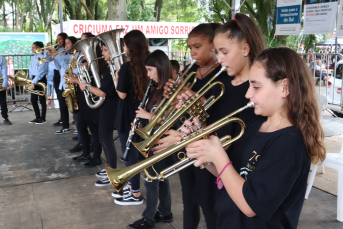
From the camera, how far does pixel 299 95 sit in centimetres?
130

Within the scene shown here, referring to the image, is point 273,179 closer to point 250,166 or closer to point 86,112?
point 250,166

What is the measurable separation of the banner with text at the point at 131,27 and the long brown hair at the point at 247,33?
6563mm

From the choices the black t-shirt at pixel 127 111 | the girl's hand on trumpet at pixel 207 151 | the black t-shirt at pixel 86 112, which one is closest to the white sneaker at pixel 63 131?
the black t-shirt at pixel 86 112

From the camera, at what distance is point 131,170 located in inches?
64.5

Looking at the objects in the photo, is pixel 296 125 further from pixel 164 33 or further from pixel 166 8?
pixel 166 8

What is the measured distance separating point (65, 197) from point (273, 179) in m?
3.09

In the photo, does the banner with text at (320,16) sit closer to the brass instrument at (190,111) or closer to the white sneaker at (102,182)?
the brass instrument at (190,111)

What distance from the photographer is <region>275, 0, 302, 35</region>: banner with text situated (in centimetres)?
539

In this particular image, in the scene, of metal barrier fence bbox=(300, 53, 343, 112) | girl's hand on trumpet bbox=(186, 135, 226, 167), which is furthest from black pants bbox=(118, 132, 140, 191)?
metal barrier fence bbox=(300, 53, 343, 112)

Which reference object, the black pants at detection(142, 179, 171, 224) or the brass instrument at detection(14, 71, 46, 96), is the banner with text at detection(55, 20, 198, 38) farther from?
the black pants at detection(142, 179, 171, 224)

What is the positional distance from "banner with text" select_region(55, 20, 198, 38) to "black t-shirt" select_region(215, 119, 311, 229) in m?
7.25

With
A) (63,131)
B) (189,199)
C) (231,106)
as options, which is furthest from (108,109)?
(63,131)

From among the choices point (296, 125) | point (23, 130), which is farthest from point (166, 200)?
point (23, 130)

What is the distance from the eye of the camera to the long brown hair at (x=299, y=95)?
1.30 m
